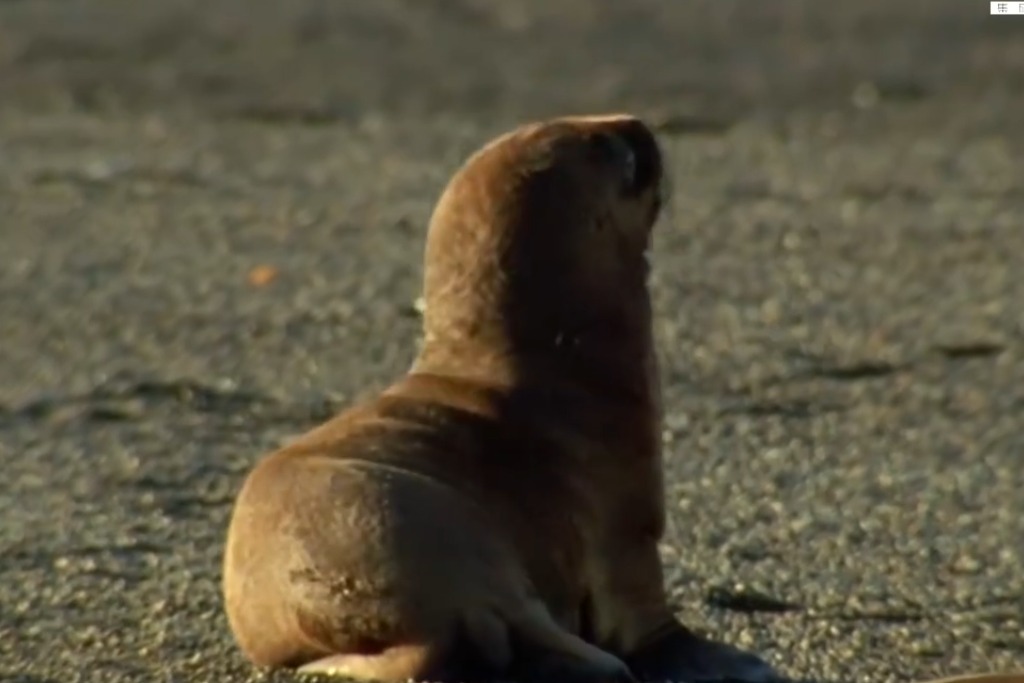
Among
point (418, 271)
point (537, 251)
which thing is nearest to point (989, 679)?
point (537, 251)

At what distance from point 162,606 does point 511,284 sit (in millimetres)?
1058

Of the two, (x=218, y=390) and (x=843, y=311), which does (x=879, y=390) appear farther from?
(x=218, y=390)

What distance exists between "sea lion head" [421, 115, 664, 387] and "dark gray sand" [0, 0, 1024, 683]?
700 millimetres

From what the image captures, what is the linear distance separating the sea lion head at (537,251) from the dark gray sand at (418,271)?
0.70 m

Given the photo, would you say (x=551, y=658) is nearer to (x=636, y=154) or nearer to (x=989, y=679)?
(x=989, y=679)

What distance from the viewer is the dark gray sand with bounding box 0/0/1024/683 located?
592cm

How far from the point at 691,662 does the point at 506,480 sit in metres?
0.45

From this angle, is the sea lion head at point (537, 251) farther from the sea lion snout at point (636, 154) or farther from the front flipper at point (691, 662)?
the front flipper at point (691, 662)

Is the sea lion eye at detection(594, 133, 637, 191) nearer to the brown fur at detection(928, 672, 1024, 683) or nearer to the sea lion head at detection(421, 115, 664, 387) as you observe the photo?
the sea lion head at detection(421, 115, 664, 387)

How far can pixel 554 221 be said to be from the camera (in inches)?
203

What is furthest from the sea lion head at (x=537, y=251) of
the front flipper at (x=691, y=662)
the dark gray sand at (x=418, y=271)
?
the dark gray sand at (x=418, y=271)

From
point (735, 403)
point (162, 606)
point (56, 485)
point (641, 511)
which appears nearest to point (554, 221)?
point (641, 511)

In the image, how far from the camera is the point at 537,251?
515cm

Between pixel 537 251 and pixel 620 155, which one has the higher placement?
pixel 620 155
